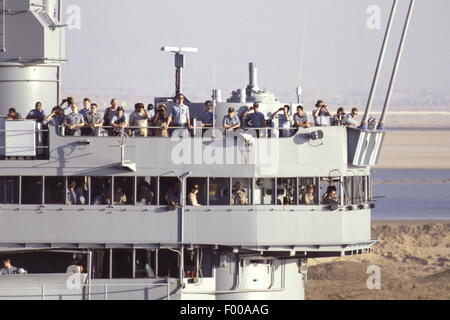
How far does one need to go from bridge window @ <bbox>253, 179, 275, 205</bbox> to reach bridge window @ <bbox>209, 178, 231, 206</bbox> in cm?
84

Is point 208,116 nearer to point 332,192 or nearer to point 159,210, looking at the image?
point 159,210

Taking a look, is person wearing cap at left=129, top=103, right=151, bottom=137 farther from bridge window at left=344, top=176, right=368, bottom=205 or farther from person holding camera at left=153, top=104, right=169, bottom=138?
bridge window at left=344, top=176, right=368, bottom=205

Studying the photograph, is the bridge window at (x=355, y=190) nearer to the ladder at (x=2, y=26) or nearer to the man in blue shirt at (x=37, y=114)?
the man in blue shirt at (x=37, y=114)

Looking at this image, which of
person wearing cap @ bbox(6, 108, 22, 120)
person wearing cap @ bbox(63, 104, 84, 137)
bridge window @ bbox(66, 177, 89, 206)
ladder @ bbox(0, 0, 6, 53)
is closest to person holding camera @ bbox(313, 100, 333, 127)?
person wearing cap @ bbox(63, 104, 84, 137)

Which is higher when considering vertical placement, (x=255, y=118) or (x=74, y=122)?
(x=255, y=118)

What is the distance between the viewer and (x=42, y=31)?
177 feet

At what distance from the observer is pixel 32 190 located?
49.1m

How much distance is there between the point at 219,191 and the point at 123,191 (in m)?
2.60

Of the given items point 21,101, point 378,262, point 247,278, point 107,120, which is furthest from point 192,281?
point 378,262

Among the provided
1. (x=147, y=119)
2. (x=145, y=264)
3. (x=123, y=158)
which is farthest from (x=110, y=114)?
(x=145, y=264)

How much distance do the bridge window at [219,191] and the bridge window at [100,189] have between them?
2.76 meters

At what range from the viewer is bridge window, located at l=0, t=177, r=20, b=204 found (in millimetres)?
49031

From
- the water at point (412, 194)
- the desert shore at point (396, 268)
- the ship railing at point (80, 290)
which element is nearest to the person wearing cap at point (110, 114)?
the ship railing at point (80, 290)

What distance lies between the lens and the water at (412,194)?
4726 inches
